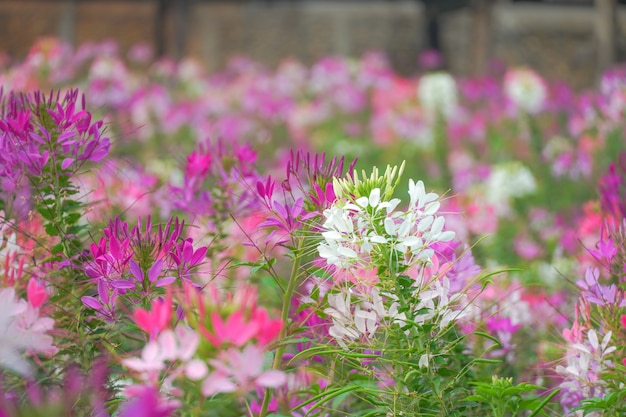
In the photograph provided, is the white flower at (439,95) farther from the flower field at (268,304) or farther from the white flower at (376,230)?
the white flower at (376,230)

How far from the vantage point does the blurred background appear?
511 inches

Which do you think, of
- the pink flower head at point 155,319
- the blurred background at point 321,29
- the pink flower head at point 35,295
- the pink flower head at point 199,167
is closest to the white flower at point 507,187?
the pink flower head at point 199,167

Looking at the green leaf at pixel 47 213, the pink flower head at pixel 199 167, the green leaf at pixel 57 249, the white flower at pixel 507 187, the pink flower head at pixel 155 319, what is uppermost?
the pink flower head at pixel 199 167

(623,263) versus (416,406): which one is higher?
(623,263)

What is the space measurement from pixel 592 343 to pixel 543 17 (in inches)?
572

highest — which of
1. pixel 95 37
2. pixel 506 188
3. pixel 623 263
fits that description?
pixel 95 37

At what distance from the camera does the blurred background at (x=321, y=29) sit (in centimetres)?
1298

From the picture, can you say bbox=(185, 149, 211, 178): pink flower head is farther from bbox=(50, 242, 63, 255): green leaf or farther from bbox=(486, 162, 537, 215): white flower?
bbox=(486, 162, 537, 215): white flower

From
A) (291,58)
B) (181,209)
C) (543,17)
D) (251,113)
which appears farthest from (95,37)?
(181,209)

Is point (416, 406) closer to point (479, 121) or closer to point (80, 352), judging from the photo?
point (80, 352)

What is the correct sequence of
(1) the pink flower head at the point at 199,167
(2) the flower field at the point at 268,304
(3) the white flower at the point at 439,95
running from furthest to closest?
(3) the white flower at the point at 439,95 < (1) the pink flower head at the point at 199,167 < (2) the flower field at the point at 268,304

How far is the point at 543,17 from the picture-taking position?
572 inches

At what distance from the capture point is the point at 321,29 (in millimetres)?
13789

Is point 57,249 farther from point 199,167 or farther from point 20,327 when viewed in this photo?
point 199,167
